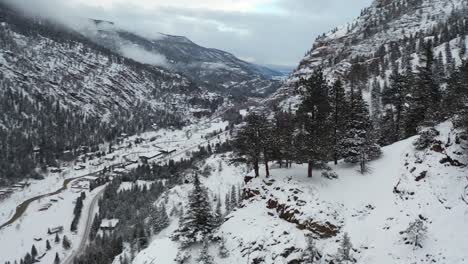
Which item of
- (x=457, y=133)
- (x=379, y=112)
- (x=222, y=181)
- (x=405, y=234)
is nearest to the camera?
(x=405, y=234)

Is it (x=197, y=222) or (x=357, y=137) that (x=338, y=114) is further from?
(x=197, y=222)

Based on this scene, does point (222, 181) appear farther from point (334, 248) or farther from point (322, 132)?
point (334, 248)

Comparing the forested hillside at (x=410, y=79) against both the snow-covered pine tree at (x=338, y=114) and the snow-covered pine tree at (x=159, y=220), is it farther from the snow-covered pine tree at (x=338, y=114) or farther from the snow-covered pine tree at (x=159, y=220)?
the snow-covered pine tree at (x=159, y=220)

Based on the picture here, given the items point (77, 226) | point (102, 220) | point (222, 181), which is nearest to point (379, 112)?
point (222, 181)

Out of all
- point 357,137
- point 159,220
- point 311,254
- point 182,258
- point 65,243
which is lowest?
point 65,243

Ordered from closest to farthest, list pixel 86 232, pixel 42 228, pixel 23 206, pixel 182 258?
pixel 182 258 < pixel 86 232 < pixel 42 228 < pixel 23 206

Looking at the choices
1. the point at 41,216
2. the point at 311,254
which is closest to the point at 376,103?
the point at 311,254
